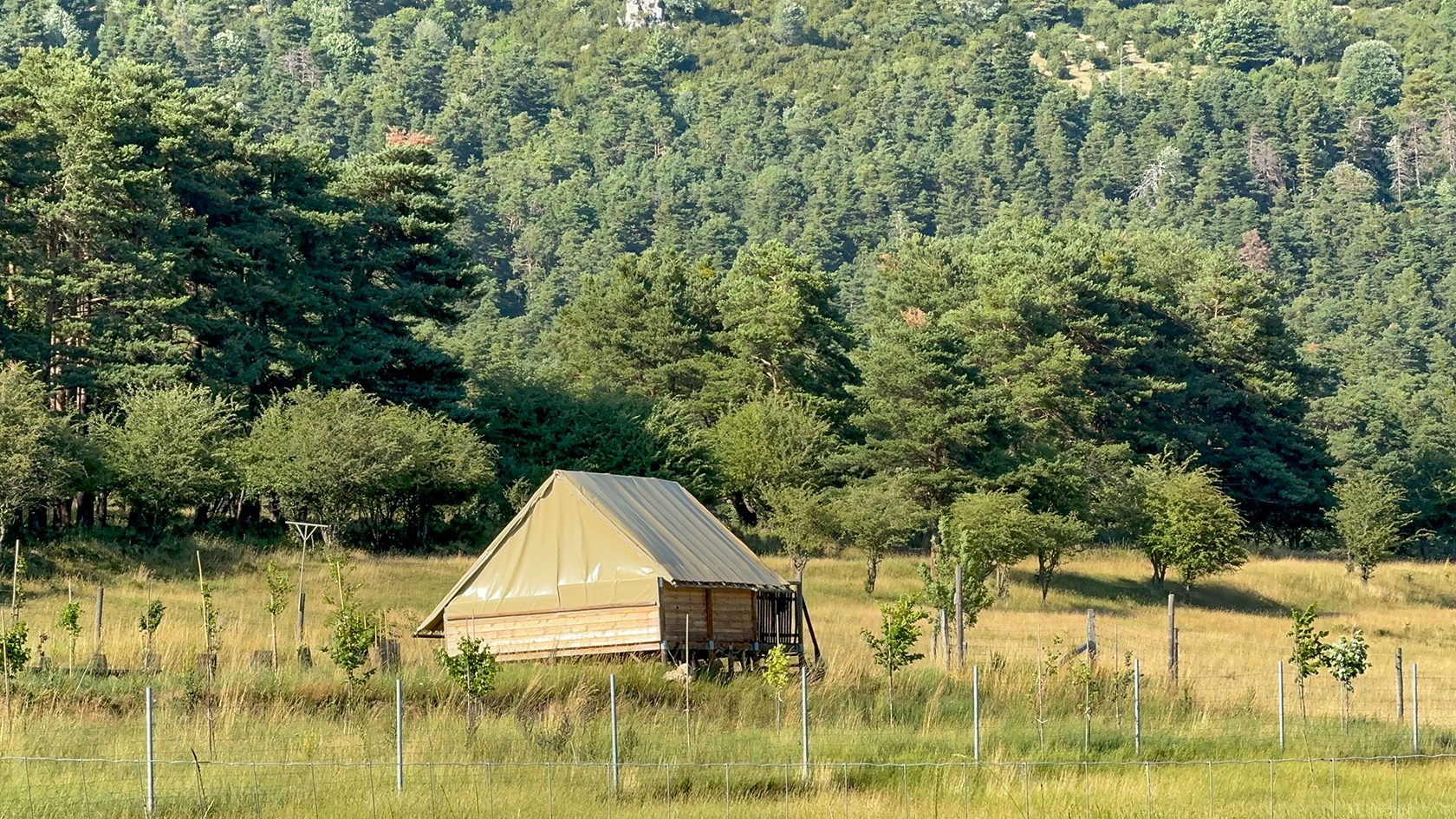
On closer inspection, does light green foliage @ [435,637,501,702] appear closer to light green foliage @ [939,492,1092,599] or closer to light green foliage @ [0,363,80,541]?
light green foliage @ [0,363,80,541]

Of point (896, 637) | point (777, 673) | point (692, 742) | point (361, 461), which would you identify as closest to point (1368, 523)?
point (361, 461)

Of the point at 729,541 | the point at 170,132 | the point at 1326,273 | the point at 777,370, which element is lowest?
the point at 729,541

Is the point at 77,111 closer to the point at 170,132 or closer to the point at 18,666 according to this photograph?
the point at 170,132

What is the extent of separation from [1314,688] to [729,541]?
12.7 m

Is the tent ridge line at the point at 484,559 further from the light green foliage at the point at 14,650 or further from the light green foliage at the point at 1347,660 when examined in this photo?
the light green foliage at the point at 1347,660

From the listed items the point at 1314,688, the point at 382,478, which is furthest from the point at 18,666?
the point at 382,478

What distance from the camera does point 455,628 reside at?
3250 cm

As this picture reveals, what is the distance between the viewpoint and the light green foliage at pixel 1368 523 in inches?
2579

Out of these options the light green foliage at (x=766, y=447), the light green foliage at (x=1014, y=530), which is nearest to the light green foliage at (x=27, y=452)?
the light green foliage at (x=1014, y=530)

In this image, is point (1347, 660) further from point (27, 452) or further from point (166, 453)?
point (166, 453)

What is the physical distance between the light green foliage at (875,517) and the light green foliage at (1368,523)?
17.0 meters

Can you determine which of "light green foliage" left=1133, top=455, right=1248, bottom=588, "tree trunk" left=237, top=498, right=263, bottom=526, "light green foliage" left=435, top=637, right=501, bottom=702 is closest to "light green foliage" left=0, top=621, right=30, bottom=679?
"light green foliage" left=435, top=637, right=501, bottom=702

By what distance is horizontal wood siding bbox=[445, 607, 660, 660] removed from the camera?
99.9 feet

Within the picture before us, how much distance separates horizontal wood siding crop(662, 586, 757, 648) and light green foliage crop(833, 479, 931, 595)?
20480mm
